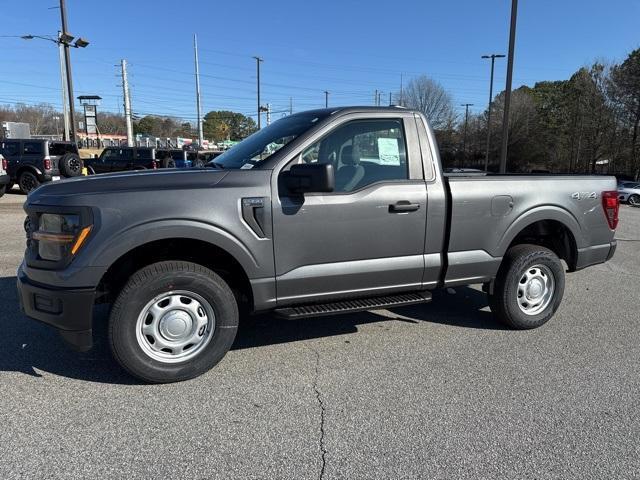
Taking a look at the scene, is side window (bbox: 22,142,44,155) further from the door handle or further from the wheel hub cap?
the door handle

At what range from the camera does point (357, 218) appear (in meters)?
3.76

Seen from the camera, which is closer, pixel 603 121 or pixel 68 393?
pixel 68 393

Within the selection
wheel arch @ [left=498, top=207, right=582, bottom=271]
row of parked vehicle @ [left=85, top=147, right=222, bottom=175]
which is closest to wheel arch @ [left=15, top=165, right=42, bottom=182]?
row of parked vehicle @ [left=85, top=147, right=222, bottom=175]

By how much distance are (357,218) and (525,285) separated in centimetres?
190

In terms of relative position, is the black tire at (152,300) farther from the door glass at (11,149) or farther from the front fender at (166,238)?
the door glass at (11,149)

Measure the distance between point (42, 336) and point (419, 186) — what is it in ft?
11.2

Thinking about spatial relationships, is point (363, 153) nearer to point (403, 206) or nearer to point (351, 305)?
point (403, 206)

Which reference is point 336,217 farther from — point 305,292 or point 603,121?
point 603,121

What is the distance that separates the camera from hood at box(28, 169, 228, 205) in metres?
3.22

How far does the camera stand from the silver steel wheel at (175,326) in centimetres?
340

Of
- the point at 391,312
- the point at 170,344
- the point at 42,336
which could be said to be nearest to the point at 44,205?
the point at 170,344

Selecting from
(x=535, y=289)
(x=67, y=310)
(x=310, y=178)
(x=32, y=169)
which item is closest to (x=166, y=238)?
(x=67, y=310)

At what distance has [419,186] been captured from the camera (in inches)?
157

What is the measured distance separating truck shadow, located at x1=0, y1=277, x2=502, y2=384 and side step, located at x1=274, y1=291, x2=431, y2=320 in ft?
2.19
